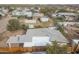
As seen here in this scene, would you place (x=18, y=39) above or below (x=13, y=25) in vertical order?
below

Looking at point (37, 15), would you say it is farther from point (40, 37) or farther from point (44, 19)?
point (40, 37)

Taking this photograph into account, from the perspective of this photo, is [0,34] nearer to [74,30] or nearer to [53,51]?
[53,51]

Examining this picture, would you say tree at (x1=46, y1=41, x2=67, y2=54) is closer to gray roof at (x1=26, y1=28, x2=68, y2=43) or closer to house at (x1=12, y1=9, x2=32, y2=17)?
gray roof at (x1=26, y1=28, x2=68, y2=43)

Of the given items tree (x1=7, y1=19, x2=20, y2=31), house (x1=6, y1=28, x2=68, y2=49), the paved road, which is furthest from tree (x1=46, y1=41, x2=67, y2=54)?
the paved road

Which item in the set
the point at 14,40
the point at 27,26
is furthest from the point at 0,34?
the point at 27,26

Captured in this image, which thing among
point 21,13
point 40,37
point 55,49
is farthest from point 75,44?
point 21,13

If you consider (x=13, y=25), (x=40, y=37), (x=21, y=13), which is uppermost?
(x=21, y=13)
